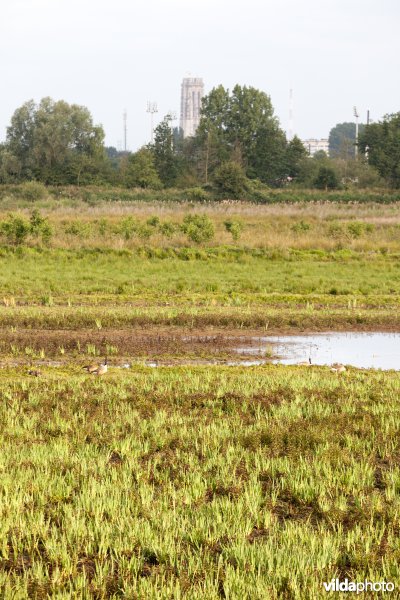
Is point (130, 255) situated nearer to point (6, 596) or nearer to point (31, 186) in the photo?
point (6, 596)

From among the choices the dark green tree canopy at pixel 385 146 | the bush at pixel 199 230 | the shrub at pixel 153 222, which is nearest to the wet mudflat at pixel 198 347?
the bush at pixel 199 230

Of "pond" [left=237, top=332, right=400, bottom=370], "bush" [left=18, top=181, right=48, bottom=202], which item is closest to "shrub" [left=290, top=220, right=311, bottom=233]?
"pond" [left=237, top=332, right=400, bottom=370]

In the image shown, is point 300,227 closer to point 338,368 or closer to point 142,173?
point 338,368

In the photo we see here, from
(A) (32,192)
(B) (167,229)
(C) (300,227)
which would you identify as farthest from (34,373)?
(A) (32,192)

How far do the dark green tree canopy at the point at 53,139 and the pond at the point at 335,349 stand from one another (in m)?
59.3

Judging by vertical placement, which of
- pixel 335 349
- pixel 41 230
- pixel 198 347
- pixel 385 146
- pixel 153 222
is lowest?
pixel 335 349

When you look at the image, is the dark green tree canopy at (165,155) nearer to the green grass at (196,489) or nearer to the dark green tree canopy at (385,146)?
the dark green tree canopy at (385,146)

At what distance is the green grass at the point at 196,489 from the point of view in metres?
5.53

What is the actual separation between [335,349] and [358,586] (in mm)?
10757

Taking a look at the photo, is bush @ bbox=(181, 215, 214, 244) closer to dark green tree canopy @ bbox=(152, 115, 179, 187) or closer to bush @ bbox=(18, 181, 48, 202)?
bush @ bbox=(18, 181, 48, 202)

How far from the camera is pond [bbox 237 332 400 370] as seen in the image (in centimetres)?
1475

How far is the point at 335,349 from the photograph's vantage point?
15914 mm

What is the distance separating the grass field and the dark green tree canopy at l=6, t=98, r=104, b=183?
56541mm

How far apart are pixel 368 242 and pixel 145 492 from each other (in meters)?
25.0
